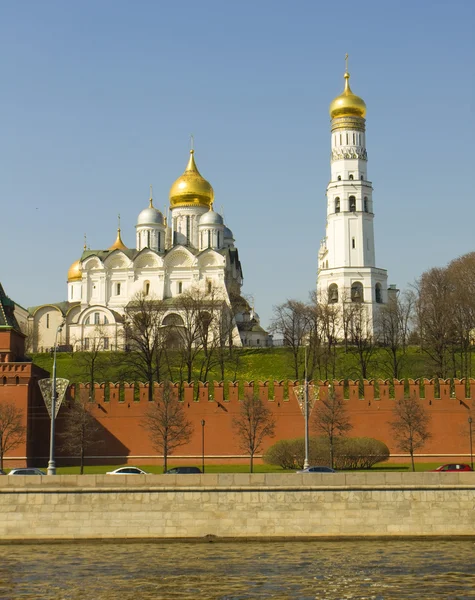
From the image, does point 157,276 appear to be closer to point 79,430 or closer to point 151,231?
point 151,231

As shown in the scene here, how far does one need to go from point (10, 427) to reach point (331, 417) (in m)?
12.6

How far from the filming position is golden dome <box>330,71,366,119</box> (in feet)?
270

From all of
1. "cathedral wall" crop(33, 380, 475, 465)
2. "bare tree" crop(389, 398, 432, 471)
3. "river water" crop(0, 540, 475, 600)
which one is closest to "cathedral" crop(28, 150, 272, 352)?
"cathedral wall" crop(33, 380, 475, 465)

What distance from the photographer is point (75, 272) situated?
291ft

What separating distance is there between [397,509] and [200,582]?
6.97m

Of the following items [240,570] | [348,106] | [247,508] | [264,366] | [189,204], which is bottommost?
[240,570]

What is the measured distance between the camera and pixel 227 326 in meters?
72.5

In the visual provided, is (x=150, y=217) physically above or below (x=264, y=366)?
above

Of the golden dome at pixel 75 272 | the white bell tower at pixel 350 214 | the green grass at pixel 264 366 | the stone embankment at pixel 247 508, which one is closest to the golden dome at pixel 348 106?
the white bell tower at pixel 350 214

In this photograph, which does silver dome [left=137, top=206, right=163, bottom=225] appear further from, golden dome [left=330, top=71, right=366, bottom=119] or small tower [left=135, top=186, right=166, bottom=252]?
golden dome [left=330, top=71, right=366, bottom=119]

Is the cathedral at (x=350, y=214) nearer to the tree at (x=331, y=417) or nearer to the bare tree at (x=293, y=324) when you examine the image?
the bare tree at (x=293, y=324)

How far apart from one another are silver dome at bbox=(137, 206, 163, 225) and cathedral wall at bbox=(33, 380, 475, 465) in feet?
138

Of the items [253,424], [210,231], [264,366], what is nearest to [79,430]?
[253,424]

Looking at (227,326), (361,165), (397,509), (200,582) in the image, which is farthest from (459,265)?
(200,582)
